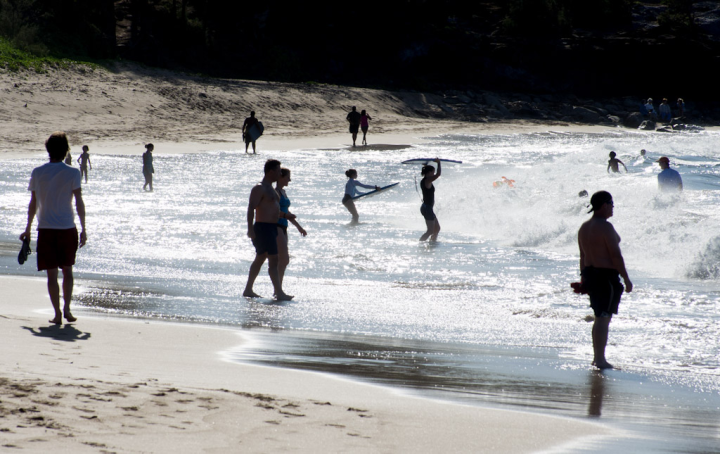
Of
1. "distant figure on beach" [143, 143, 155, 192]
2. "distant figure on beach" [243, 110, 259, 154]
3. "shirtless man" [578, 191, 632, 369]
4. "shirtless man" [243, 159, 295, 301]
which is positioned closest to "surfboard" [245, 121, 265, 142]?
"distant figure on beach" [243, 110, 259, 154]

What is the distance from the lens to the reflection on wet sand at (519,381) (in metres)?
4.42

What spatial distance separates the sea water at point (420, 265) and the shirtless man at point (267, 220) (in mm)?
348

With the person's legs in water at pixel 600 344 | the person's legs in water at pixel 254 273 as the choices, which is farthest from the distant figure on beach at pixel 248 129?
the person's legs in water at pixel 600 344

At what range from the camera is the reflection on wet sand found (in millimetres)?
4422

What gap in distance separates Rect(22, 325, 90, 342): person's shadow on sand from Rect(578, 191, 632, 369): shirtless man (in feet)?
12.7

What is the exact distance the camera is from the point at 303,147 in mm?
30703

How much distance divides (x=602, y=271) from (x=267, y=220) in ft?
12.0

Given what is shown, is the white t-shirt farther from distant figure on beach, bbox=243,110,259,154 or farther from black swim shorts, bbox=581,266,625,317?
distant figure on beach, bbox=243,110,259,154

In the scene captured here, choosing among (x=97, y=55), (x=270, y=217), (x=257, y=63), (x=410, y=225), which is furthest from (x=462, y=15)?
(x=270, y=217)

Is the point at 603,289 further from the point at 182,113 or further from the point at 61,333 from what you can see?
the point at 182,113

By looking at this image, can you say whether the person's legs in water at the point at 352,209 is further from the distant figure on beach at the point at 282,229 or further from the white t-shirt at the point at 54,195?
the white t-shirt at the point at 54,195

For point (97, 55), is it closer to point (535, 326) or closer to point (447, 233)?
point (447, 233)

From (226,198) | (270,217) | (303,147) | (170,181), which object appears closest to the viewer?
(270,217)

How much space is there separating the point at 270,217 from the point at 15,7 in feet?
130
